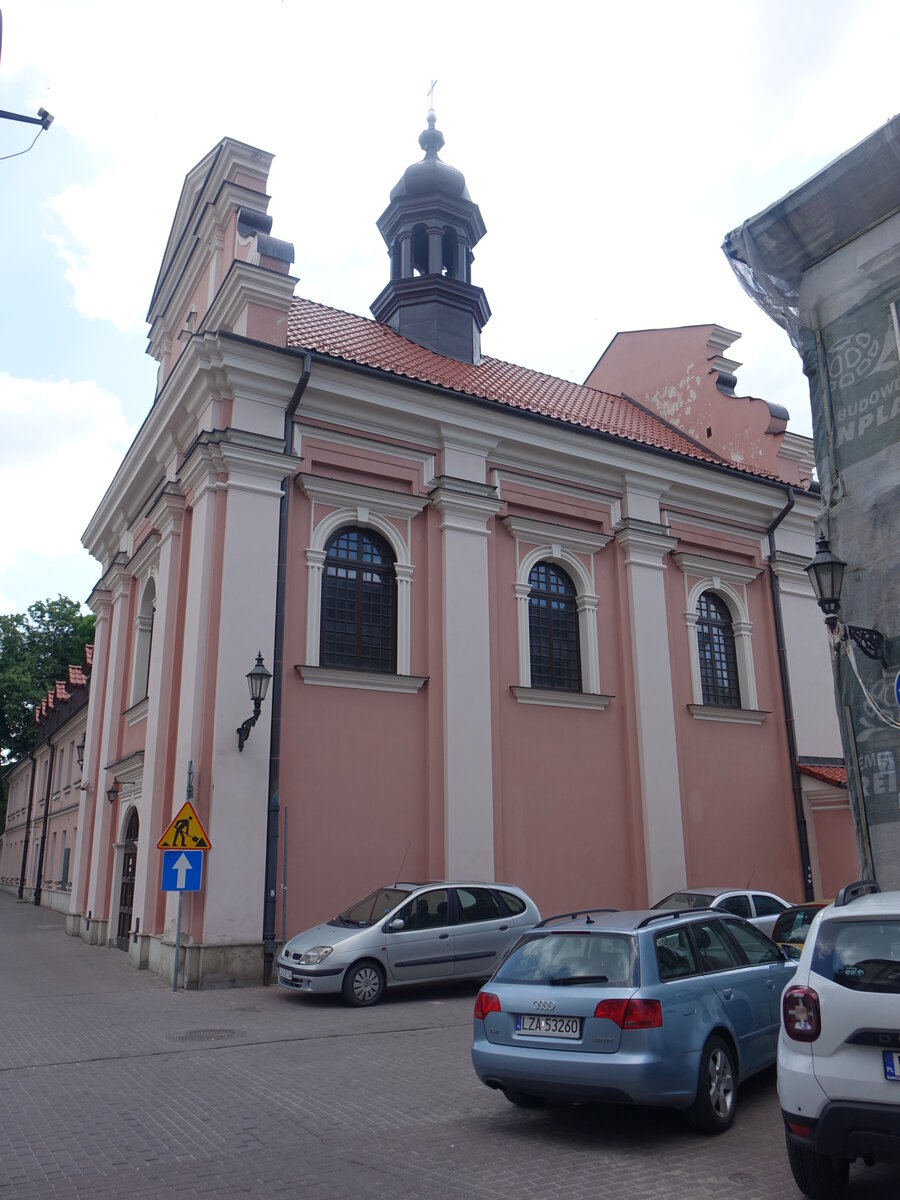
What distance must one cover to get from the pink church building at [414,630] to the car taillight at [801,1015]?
9.55 metres

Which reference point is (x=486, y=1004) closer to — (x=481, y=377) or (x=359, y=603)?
(x=359, y=603)

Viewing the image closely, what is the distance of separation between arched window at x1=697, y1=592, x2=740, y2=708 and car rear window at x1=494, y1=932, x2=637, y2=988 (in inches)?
521

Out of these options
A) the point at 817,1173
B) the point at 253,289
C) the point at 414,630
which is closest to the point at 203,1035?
the point at 817,1173

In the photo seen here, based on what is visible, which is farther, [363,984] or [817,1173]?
[363,984]

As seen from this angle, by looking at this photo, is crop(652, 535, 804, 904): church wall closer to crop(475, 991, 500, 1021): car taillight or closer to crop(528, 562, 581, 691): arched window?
crop(528, 562, 581, 691): arched window

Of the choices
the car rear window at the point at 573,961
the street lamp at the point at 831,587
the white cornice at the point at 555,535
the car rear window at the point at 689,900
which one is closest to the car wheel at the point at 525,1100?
the car rear window at the point at 573,961

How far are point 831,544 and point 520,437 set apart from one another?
24.8ft

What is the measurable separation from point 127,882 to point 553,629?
30.2 feet

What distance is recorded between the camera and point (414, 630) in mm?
16188

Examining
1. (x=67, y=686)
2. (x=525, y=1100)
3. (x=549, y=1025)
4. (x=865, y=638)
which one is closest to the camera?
(x=549, y=1025)

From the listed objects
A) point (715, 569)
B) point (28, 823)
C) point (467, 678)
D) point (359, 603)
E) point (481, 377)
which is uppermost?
point (481, 377)

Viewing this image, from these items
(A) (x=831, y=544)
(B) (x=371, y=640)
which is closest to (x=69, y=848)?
(B) (x=371, y=640)

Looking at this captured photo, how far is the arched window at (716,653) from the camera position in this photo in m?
19.8

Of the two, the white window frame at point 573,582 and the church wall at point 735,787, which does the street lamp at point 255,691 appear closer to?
the white window frame at point 573,582
